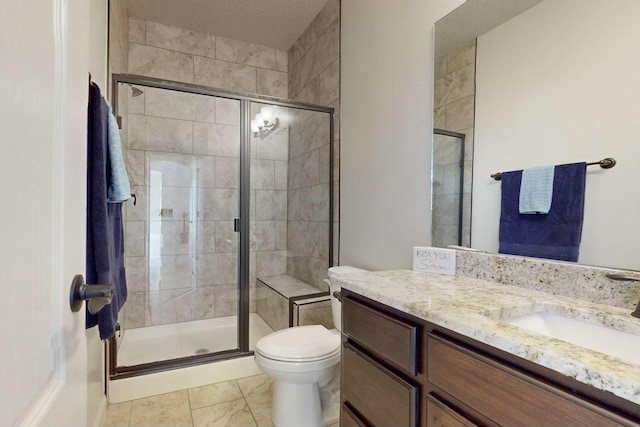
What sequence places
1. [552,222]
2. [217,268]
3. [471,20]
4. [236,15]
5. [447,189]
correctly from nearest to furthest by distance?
[552,222]
[471,20]
[447,189]
[236,15]
[217,268]

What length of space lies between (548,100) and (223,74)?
2782mm

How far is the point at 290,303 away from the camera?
8.03 feet

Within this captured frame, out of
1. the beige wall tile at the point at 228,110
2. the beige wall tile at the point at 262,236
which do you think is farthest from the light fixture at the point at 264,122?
the beige wall tile at the point at 262,236

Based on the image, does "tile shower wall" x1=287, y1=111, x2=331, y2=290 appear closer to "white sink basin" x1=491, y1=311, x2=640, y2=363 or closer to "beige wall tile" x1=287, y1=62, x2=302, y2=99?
"beige wall tile" x1=287, y1=62, x2=302, y2=99

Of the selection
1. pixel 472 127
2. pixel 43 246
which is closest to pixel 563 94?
pixel 472 127

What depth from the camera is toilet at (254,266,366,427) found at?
153cm

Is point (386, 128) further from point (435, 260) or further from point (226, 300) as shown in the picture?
point (226, 300)

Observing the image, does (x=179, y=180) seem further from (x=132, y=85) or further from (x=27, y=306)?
(x=27, y=306)

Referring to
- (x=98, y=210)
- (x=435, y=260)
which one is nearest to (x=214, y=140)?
(x=98, y=210)

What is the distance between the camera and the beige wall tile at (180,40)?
2.81 meters

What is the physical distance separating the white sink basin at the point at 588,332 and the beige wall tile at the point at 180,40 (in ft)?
10.5

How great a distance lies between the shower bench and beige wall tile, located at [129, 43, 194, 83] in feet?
6.49

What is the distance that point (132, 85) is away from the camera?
6.93 ft

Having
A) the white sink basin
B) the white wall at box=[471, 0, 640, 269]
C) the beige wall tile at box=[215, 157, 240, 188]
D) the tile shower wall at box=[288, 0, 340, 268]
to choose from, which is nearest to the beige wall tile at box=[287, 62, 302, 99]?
the tile shower wall at box=[288, 0, 340, 268]
